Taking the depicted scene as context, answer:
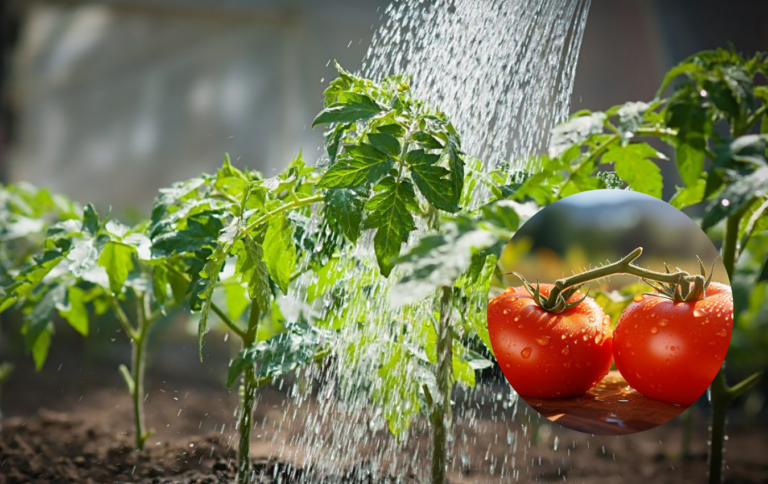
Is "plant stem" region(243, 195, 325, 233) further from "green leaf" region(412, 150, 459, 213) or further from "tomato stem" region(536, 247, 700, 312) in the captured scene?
"tomato stem" region(536, 247, 700, 312)

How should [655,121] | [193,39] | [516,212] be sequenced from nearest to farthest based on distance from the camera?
[516,212], [655,121], [193,39]

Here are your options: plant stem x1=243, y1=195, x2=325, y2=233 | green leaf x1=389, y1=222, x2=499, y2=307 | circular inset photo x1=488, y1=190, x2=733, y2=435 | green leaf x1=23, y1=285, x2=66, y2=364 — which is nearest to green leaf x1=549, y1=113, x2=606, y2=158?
circular inset photo x1=488, y1=190, x2=733, y2=435

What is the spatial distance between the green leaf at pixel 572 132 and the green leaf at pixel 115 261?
74cm

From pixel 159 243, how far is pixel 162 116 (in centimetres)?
330

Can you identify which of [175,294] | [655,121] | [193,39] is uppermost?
[193,39]

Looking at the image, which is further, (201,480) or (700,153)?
(201,480)

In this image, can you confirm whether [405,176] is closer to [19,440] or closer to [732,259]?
[732,259]

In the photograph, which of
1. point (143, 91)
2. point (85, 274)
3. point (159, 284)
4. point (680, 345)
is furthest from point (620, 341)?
point (143, 91)

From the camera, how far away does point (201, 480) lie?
1.19 m

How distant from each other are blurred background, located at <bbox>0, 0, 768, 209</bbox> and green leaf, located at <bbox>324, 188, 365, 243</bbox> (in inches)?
122

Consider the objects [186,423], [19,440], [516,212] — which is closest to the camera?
[516,212]

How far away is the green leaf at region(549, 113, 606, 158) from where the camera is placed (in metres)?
0.68

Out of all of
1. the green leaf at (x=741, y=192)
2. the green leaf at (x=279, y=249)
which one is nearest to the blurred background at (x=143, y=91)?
the green leaf at (x=279, y=249)

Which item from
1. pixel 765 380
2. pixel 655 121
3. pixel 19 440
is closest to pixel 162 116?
pixel 19 440
